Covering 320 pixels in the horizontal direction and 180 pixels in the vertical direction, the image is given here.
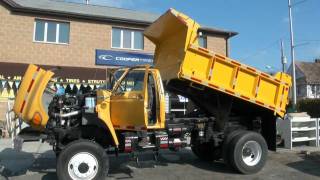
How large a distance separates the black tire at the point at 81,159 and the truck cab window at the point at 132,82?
4.69 feet

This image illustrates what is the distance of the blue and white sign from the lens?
2264 cm

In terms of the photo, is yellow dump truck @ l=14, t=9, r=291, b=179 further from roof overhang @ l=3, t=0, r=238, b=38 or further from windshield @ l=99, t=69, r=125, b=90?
roof overhang @ l=3, t=0, r=238, b=38

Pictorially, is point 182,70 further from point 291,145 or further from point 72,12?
point 72,12

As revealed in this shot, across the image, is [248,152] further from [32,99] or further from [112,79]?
[32,99]

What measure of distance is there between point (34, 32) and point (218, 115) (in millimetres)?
14226

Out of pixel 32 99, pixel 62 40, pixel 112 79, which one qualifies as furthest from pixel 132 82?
pixel 62 40

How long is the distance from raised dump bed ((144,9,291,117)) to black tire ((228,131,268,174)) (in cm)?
89

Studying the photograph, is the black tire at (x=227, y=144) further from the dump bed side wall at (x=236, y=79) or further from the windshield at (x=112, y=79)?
the windshield at (x=112, y=79)


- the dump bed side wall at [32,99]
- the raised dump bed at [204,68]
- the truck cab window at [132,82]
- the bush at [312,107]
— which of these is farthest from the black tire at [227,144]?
the bush at [312,107]

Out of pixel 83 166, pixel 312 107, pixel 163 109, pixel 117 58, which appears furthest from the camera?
pixel 312 107

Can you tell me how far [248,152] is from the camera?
10203 millimetres

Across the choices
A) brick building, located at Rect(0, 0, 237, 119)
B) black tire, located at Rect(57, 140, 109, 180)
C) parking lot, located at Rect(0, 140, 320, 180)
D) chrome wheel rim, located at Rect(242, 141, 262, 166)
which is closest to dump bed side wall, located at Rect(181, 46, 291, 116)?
chrome wheel rim, located at Rect(242, 141, 262, 166)

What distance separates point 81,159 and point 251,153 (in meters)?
4.14

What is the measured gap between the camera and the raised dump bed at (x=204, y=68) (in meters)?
9.60
